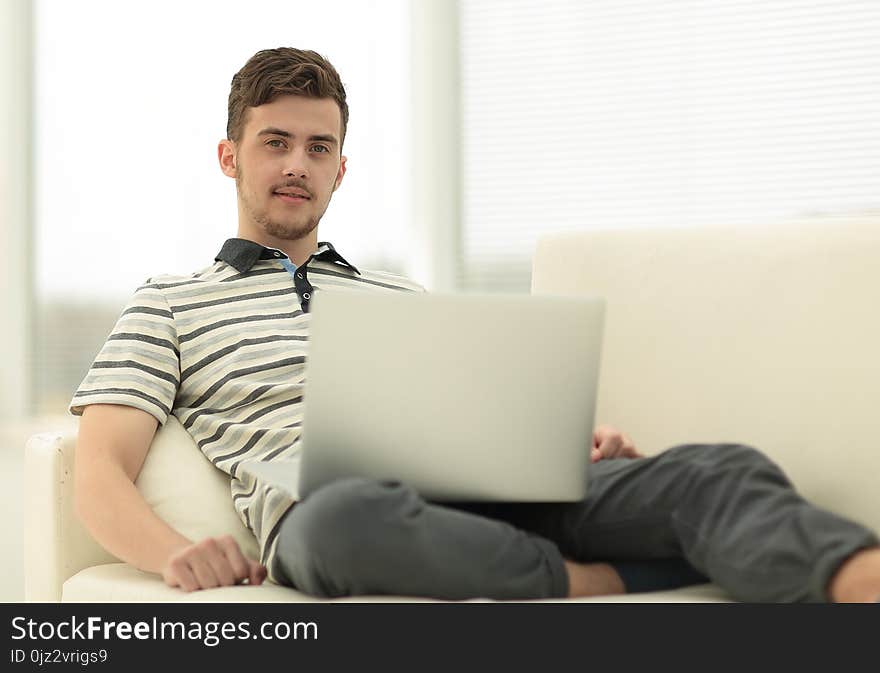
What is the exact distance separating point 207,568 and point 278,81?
86 cm

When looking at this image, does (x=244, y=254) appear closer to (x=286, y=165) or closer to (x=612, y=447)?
(x=286, y=165)

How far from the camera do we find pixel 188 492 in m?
1.43

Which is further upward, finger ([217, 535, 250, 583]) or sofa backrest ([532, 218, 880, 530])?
sofa backrest ([532, 218, 880, 530])

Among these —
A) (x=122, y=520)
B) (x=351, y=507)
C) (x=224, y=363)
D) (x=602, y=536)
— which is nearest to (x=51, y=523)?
(x=122, y=520)

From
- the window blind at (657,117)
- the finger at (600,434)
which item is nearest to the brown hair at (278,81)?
the finger at (600,434)

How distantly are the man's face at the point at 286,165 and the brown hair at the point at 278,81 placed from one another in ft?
0.05

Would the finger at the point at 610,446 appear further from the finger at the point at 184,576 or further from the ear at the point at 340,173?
the ear at the point at 340,173

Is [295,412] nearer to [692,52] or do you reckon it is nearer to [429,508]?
[429,508]

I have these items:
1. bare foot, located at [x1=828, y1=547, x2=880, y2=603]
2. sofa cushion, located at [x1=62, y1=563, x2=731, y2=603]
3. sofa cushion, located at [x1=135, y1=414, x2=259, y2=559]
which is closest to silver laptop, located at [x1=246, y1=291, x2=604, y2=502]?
sofa cushion, located at [x1=62, y1=563, x2=731, y2=603]

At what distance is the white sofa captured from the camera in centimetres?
137

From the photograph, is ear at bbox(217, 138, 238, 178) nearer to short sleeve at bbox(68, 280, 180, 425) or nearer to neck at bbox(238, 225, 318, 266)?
neck at bbox(238, 225, 318, 266)

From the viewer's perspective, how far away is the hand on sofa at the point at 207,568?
1.18 meters

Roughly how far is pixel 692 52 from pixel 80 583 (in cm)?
207
